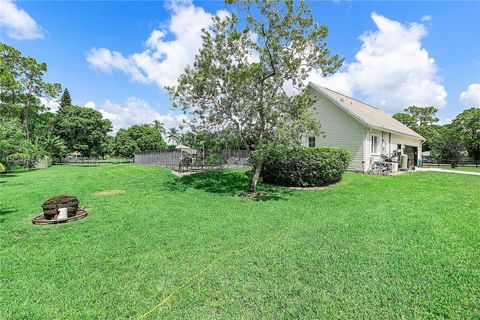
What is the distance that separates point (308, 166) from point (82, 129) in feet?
140

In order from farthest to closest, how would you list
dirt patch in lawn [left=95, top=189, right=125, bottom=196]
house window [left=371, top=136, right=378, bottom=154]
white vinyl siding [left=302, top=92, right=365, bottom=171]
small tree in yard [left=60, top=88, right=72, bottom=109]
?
small tree in yard [left=60, top=88, right=72, bottom=109] < house window [left=371, top=136, right=378, bottom=154] < white vinyl siding [left=302, top=92, right=365, bottom=171] < dirt patch in lawn [left=95, top=189, right=125, bottom=196]

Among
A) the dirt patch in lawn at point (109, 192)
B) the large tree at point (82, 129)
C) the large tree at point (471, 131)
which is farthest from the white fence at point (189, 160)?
the large tree at point (471, 131)

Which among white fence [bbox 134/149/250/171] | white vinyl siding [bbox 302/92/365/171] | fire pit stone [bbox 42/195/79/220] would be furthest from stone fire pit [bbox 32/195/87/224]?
white vinyl siding [bbox 302/92/365/171]

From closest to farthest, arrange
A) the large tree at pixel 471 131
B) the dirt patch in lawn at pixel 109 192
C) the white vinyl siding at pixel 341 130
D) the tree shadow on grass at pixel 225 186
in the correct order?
the tree shadow on grass at pixel 225 186, the dirt patch in lawn at pixel 109 192, the white vinyl siding at pixel 341 130, the large tree at pixel 471 131

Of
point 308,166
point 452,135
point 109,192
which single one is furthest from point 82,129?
point 452,135

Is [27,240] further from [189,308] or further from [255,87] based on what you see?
[255,87]

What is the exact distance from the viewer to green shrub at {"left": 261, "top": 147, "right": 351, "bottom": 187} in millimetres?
10383

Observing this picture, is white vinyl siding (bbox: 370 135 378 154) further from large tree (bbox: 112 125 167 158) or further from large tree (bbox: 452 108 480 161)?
large tree (bbox: 112 125 167 158)

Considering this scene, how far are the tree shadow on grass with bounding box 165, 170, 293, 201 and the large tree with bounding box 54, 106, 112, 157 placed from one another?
36.2 m

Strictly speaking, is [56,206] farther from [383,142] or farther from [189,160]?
[383,142]

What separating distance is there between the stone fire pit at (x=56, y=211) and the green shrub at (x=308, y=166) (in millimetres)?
7271

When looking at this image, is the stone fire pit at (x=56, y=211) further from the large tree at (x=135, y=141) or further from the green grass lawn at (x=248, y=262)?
the large tree at (x=135, y=141)

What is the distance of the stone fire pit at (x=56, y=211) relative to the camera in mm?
5977

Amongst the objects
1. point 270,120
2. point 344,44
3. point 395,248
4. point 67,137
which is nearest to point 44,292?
point 395,248
